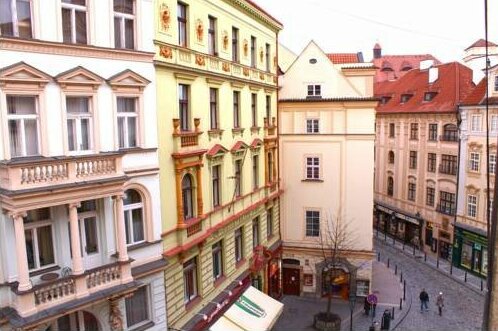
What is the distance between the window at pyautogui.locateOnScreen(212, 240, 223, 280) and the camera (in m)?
19.7

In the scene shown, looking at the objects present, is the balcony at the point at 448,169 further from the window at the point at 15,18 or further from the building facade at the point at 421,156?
the window at the point at 15,18

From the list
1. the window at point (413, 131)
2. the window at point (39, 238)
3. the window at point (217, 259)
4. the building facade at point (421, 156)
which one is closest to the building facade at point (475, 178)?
the building facade at point (421, 156)

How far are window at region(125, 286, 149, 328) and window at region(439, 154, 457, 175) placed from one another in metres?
28.3

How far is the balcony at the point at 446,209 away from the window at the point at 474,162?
159 inches

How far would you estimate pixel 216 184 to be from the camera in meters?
19.9

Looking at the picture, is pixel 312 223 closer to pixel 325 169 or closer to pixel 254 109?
pixel 325 169

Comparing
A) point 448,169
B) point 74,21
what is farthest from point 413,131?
point 74,21

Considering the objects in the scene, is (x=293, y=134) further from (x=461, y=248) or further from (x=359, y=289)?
(x=461, y=248)

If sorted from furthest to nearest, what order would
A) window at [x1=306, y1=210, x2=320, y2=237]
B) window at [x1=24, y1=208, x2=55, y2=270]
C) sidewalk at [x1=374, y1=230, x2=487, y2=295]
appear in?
sidewalk at [x1=374, y1=230, x2=487, y2=295]
window at [x1=306, y1=210, x2=320, y2=237]
window at [x1=24, y1=208, x2=55, y2=270]

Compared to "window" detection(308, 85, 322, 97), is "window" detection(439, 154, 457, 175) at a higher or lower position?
lower

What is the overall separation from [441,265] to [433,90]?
15186 millimetres

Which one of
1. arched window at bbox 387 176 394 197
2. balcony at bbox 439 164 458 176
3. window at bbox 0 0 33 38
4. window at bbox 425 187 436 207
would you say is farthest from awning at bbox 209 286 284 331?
arched window at bbox 387 176 394 197

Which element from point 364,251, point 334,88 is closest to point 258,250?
point 364,251

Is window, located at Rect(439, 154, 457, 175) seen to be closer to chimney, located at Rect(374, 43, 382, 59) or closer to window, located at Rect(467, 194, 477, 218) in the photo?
window, located at Rect(467, 194, 477, 218)
